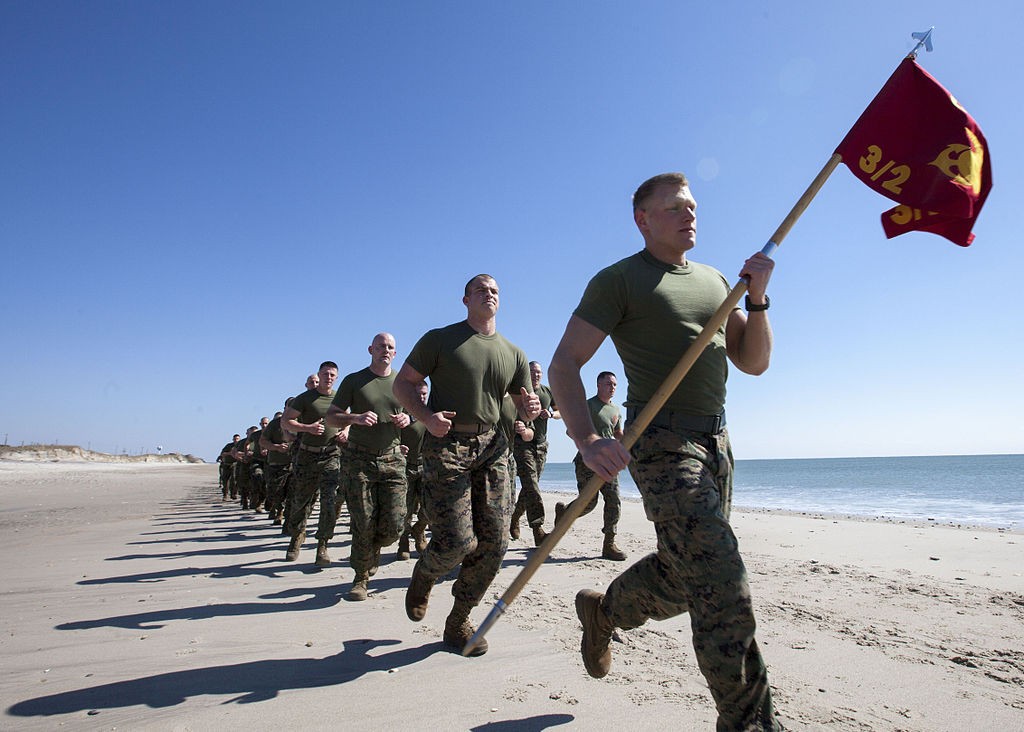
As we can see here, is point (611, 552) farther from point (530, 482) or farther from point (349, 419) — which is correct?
point (349, 419)

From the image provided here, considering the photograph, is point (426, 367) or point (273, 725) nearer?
point (273, 725)

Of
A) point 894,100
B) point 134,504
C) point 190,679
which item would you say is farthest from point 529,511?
point 134,504

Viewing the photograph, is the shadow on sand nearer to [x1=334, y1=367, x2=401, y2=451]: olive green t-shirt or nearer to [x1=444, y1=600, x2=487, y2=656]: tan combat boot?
[x1=444, y1=600, x2=487, y2=656]: tan combat boot

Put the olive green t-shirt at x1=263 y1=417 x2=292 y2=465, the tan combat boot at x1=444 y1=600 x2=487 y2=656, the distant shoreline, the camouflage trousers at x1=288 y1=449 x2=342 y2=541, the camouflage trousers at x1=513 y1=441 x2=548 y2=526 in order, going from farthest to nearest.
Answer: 1. the distant shoreline
2. the olive green t-shirt at x1=263 y1=417 x2=292 y2=465
3. the camouflage trousers at x1=513 y1=441 x2=548 y2=526
4. the camouflage trousers at x1=288 y1=449 x2=342 y2=541
5. the tan combat boot at x1=444 y1=600 x2=487 y2=656

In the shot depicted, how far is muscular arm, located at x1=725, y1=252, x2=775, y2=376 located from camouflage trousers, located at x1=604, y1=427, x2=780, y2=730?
373mm

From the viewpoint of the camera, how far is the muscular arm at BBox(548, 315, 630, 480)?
7.84 feet

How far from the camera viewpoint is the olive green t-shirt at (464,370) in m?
4.26

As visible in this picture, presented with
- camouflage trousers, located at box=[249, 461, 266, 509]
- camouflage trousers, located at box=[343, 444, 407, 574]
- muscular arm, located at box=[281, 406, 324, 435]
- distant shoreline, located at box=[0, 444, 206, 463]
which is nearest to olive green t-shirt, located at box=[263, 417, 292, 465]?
muscular arm, located at box=[281, 406, 324, 435]

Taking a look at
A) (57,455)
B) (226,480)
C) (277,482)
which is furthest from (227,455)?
(57,455)

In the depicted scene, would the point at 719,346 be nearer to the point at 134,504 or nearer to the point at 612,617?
the point at 612,617

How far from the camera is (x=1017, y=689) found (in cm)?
312

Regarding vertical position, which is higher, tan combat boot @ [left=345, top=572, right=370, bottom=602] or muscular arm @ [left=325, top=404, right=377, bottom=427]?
muscular arm @ [left=325, top=404, right=377, bottom=427]

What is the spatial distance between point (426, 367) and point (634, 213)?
77.4 inches

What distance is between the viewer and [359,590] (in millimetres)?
5480
